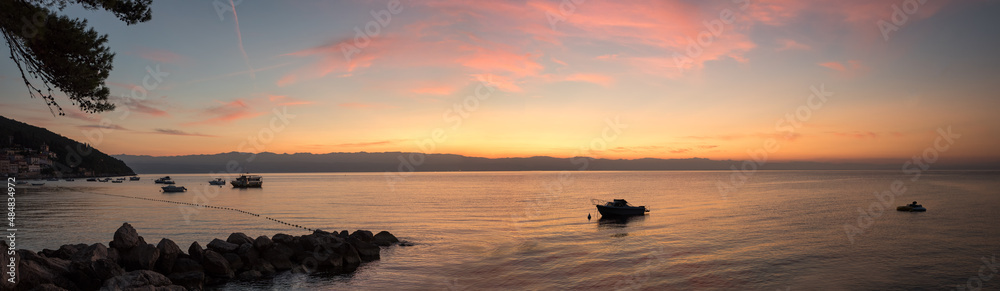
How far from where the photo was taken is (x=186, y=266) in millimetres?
24500

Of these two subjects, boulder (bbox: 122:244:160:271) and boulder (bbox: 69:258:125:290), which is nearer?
boulder (bbox: 69:258:125:290)

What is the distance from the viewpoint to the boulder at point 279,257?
27.8 m

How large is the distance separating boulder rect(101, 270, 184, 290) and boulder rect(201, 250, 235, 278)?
514 centimetres

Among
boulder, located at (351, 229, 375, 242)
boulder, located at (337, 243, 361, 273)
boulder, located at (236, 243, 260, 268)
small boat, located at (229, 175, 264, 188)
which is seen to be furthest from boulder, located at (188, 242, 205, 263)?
small boat, located at (229, 175, 264, 188)

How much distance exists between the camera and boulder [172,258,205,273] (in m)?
24.3

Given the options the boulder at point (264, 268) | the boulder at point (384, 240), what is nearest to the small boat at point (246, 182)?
the boulder at point (384, 240)

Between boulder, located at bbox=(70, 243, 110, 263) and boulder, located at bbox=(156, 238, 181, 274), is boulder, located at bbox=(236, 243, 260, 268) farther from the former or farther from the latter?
boulder, located at bbox=(70, 243, 110, 263)

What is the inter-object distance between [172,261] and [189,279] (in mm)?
1777

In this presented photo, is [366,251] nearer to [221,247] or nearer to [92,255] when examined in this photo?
[221,247]

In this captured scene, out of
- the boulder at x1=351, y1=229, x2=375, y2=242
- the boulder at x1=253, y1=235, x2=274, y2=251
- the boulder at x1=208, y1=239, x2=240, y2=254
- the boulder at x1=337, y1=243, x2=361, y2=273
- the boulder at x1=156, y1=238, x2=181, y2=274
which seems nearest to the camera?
the boulder at x1=156, y1=238, x2=181, y2=274

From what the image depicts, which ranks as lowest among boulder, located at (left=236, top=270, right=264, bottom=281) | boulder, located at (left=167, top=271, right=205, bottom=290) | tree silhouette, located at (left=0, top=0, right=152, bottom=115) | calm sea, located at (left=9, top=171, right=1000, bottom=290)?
calm sea, located at (left=9, top=171, right=1000, bottom=290)

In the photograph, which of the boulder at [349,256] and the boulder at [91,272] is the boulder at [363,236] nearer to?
the boulder at [349,256]

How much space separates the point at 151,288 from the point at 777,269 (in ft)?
106

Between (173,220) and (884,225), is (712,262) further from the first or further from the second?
(173,220)
